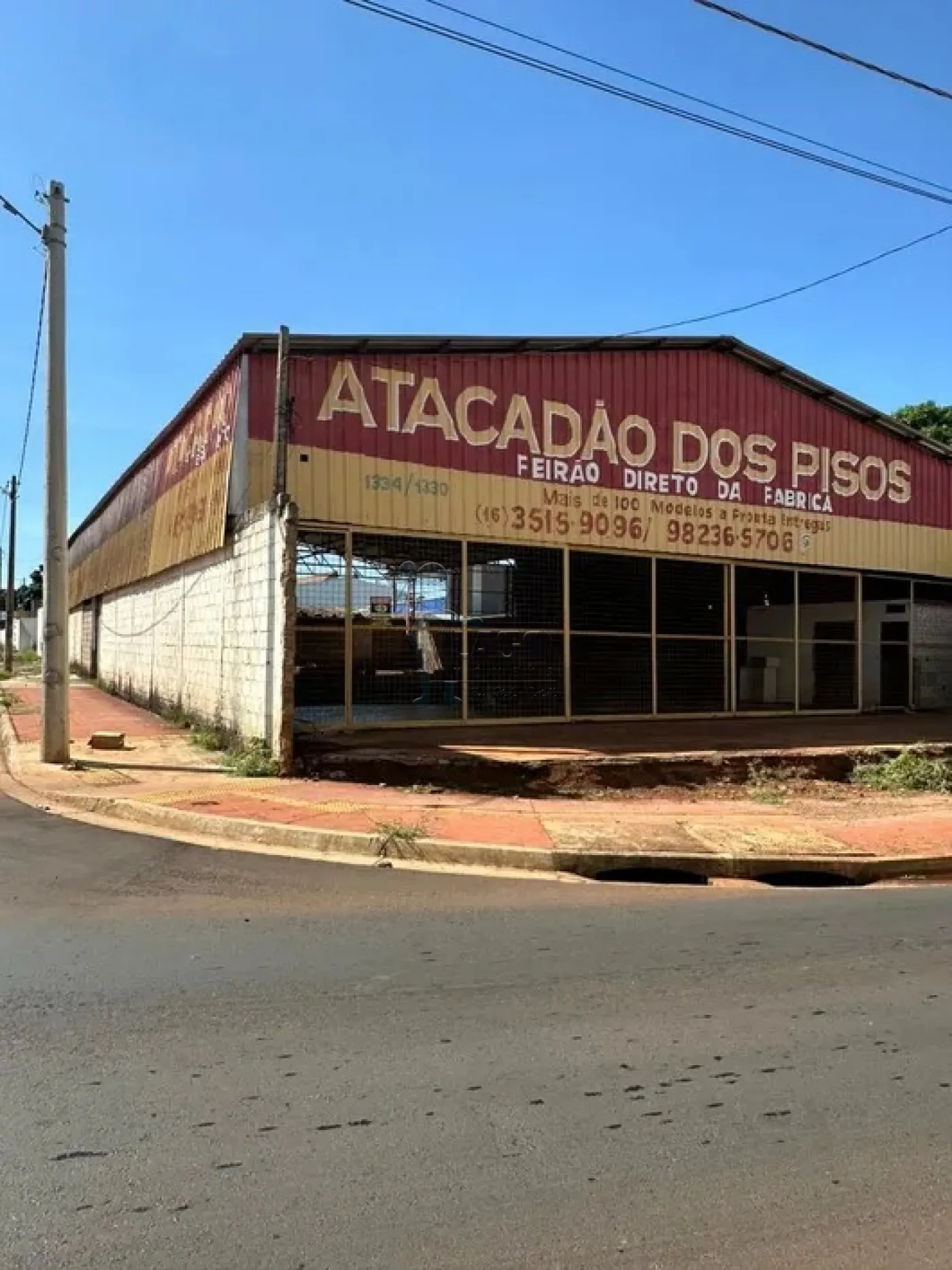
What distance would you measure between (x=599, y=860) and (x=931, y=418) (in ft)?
124

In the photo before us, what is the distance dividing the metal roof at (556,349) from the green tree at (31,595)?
3843 inches

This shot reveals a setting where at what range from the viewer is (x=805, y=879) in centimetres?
863

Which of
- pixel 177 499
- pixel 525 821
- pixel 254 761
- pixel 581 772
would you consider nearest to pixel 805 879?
pixel 525 821

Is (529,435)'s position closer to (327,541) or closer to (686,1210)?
(327,541)

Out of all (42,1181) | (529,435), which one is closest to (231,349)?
(529,435)

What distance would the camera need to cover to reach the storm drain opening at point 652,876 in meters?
8.32

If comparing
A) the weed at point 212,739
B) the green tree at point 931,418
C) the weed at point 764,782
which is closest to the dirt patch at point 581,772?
the weed at point 764,782

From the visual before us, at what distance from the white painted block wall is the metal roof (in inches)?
112

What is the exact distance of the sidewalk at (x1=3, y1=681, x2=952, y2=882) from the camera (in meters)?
8.59

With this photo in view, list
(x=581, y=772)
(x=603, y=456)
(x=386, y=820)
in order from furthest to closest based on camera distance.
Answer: (x=603, y=456) → (x=581, y=772) → (x=386, y=820)

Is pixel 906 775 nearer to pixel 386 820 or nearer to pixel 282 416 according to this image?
pixel 386 820

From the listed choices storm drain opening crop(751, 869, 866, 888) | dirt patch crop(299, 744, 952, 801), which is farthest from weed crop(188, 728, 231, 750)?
storm drain opening crop(751, 869, 866, 888)

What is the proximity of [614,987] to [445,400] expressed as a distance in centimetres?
1214

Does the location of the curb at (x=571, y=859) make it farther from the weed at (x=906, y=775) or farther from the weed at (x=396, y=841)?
the weed at (x=906, y=775)
